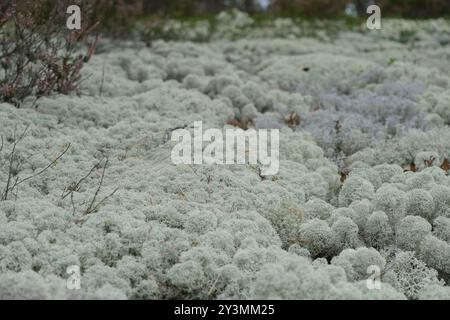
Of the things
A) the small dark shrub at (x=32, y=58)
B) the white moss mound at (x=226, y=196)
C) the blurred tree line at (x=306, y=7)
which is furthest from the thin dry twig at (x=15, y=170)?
the blurred tree line at (x=306, y=7)

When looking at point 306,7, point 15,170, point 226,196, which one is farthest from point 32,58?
point 306,7

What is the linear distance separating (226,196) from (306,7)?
11654 millimetres

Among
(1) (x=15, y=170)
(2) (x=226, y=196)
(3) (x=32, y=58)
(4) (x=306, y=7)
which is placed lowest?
(2) (x=226, y=196)

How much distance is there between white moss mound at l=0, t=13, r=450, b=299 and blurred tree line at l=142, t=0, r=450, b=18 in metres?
7.16

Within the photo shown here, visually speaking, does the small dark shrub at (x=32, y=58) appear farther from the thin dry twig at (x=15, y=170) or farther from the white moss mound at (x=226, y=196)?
the thin dry twig at (x=15, y=170)

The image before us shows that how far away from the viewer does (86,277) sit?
129 inches

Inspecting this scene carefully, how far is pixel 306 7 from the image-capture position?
14945mm

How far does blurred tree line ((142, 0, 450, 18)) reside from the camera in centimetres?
1456

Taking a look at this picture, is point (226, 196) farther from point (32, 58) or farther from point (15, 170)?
point (32, 58)

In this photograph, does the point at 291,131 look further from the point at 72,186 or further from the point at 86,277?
the point at 86,277

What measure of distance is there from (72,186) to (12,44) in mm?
3232

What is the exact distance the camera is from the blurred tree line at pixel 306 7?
47.8ft

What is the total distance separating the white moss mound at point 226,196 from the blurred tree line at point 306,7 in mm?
7160
